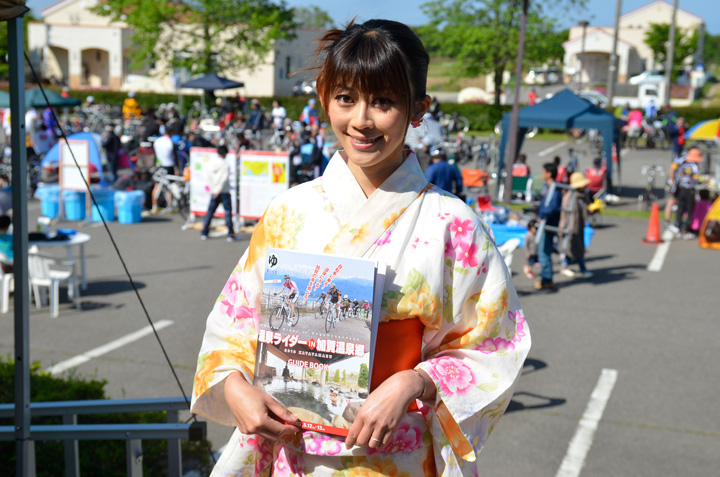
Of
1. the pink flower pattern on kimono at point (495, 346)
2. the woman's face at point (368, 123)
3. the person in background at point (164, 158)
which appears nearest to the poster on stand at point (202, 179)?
the person in background at point (164, 158)

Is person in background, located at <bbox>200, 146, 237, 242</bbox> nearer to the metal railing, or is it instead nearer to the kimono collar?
the metal railing

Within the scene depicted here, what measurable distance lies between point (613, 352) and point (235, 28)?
3115 centimetres

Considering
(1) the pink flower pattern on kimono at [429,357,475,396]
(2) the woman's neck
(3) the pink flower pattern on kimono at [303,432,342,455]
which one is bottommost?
(3) the pink flower pattern on kimono at [303,432,342,455]

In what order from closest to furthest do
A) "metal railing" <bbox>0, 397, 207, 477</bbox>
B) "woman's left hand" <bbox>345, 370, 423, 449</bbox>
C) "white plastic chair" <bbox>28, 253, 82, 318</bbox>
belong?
1. "woman's left hand" <bbox>345, 370, 423, 449</bbox>
2. "metal railing" <bbox>0, 397, 207, 477</bbox>
3. "white plastic chair" <bbox>28, 253, 82, 318</bbox>

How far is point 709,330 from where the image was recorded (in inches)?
319

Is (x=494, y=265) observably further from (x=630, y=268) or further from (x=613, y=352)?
(x=630, y=268)

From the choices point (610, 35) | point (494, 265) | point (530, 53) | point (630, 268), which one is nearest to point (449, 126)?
point (530, 53)

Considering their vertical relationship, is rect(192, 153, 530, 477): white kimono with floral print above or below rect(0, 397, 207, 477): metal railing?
above

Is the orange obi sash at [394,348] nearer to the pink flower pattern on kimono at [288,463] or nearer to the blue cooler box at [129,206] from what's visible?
the pink flower pattern on kimono at [288,463]

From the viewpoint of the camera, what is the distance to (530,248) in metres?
10.3

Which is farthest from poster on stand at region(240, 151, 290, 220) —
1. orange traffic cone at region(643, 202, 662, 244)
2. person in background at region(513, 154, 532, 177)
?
orange traffic cone at region(643, 202, 662, 244)

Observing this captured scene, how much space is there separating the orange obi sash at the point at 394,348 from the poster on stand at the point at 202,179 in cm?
1141

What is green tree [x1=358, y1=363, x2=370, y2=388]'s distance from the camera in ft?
5.45

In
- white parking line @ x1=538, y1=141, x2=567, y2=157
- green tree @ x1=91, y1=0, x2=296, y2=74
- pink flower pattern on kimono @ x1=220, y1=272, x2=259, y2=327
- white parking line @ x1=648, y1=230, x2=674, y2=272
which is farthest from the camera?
green tree @ x1=91, y1=0, x2=296, y2=74
